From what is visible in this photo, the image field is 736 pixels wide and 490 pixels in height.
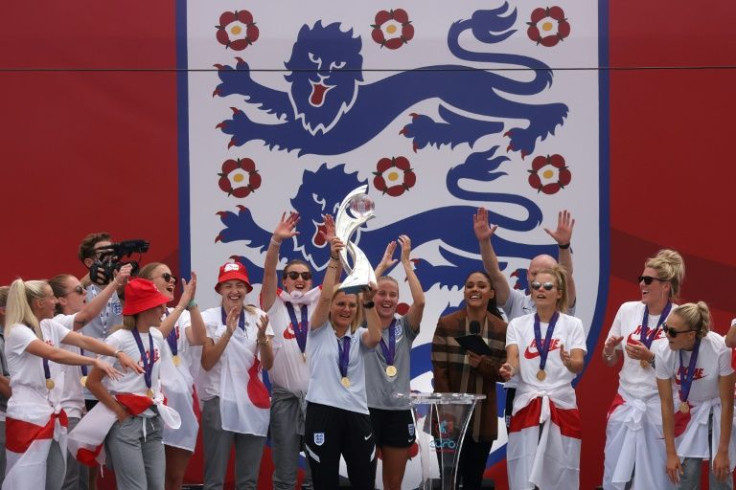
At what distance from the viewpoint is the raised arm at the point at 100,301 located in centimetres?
670

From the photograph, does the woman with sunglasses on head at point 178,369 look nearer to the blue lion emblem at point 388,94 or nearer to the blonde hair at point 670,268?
the blue lion emblem at point 388,94

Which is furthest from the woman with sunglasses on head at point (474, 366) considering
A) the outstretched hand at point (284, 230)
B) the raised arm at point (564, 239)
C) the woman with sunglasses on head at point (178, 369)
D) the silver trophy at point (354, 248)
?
the woman with sunglasses on head at point (178, 369)

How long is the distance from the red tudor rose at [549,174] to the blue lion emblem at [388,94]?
6.3 inches

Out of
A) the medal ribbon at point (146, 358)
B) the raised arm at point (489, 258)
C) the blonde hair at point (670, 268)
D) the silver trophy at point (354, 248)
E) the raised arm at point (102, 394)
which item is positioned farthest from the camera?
the raised arm at point (489, 258)

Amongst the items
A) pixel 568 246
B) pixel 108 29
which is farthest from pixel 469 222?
pixel 108 29

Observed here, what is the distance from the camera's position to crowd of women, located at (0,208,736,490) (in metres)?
6.37

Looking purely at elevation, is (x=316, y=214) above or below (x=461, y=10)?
below

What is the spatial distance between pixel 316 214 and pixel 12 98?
2.13 m

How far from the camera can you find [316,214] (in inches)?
320

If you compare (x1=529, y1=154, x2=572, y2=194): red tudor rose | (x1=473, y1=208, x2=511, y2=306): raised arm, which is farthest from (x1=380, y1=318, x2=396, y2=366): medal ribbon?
(x1=529, y1=154, x2=572, y2=194): red tudor rose

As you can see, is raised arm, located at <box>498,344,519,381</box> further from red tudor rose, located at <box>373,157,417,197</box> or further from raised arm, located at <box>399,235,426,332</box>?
red tudor rose, located at <box>373,157,417,197</box>

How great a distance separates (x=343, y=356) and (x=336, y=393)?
207mm

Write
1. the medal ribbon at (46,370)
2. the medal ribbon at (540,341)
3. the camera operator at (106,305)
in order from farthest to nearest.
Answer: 1. the camera operator at (106,305)
2. the medal ribbon at (540,341)
3. the medal ribbon at (46,370)

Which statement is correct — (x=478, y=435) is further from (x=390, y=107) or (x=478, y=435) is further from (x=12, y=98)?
(x=12, y=98)
